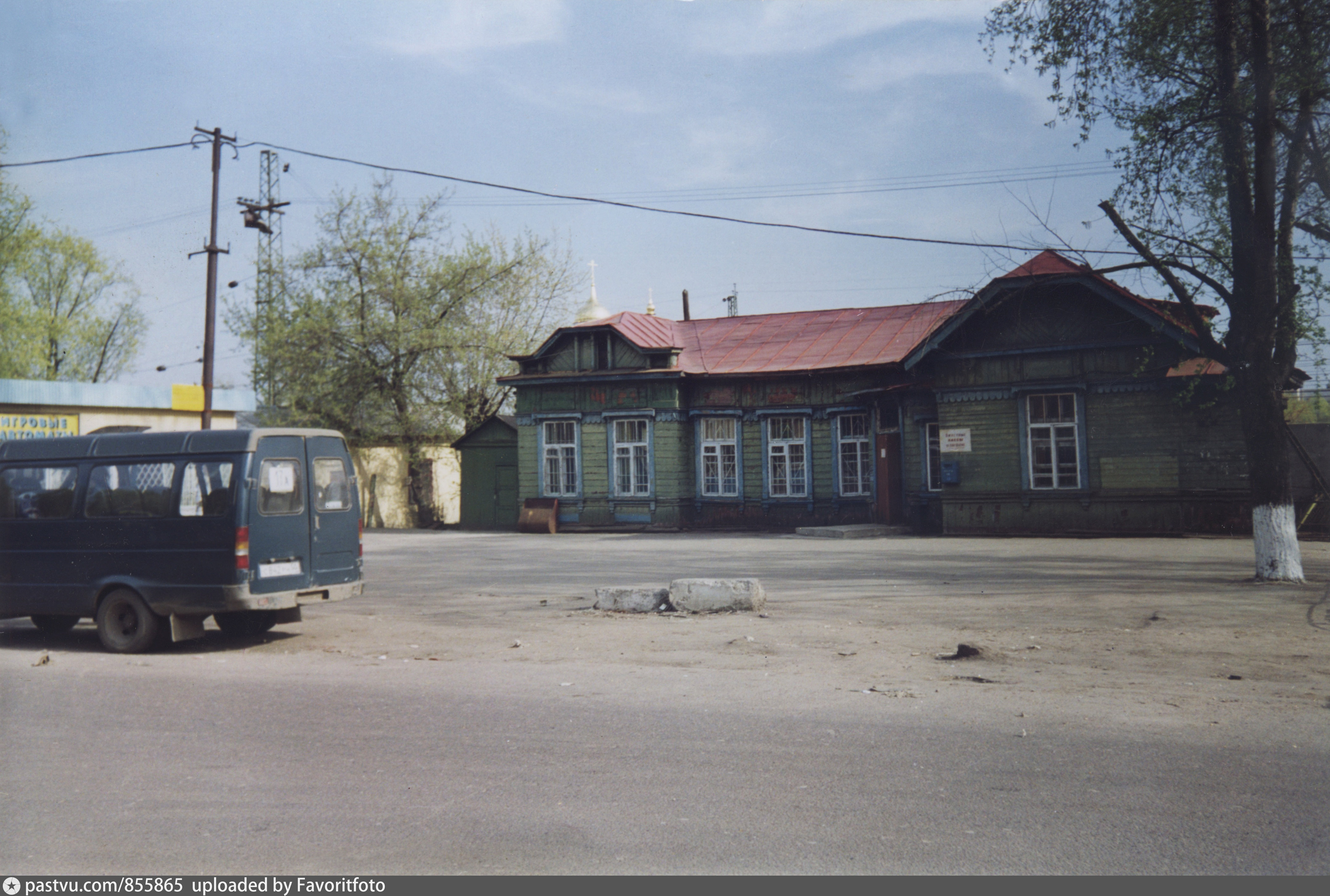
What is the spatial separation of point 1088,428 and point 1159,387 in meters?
1.72

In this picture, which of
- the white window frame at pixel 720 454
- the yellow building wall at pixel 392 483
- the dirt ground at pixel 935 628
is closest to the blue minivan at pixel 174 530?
the dirt ground at pixel 935 628

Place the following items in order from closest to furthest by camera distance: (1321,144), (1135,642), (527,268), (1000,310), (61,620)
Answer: (1135,642)
(61,620)
(1321,144)
(1000,310)
(527,268)

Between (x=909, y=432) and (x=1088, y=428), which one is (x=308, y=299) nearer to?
(x=909, y=432)

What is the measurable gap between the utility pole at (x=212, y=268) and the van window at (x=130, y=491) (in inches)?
633

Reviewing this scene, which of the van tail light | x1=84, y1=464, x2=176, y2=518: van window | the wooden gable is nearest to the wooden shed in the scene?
the wooden gable

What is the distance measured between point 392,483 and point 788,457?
1573 cm

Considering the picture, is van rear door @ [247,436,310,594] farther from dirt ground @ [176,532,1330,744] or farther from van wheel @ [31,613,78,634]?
van wheel @ [31,613,78,634]

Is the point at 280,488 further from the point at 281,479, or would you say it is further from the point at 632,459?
the point at 632,459

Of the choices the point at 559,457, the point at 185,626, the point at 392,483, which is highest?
the point at 559,457

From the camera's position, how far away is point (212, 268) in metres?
25.7

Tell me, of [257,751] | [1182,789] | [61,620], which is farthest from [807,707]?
[61,620]

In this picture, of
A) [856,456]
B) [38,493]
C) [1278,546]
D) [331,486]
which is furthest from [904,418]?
[38,493]

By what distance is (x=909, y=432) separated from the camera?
2494 cm

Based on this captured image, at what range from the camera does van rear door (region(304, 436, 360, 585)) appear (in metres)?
10.4
